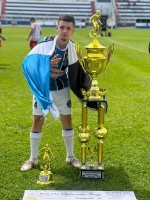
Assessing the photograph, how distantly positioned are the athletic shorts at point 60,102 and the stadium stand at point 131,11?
275 feet

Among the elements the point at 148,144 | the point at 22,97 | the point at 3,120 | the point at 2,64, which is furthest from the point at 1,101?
the point at 2,64

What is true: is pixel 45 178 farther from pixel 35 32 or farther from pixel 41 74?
pixel 35 32

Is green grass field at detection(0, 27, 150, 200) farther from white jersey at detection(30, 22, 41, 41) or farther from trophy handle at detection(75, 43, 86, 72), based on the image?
white jersey at detection(30, 22, 41, 41)

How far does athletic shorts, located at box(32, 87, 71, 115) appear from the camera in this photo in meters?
4.69

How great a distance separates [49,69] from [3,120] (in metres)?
2.91

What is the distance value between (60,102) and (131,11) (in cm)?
9238

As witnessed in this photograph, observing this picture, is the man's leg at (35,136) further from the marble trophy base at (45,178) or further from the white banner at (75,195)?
the white banner at (75,195)

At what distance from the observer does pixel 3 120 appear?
7.09m

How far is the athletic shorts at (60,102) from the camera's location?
4.69m

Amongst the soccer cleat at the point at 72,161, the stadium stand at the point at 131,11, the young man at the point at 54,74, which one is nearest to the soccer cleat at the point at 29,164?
the young man at the point at 54,74

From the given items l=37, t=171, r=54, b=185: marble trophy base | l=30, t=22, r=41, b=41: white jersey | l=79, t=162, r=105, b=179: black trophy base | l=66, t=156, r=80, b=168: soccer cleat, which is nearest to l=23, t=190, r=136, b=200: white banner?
l=37, t=171, r=54, b=185: marble trophy base

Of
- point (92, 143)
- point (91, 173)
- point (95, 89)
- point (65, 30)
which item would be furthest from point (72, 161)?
point (65, 30)

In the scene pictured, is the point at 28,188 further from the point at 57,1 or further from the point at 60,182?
the point at 57,1

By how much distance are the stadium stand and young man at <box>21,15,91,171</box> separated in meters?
84.0
